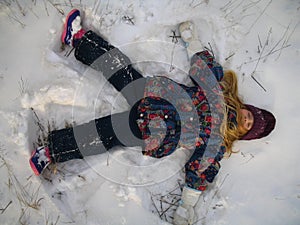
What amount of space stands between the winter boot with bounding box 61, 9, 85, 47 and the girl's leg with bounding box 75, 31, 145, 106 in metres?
0.06

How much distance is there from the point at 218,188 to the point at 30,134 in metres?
1.57

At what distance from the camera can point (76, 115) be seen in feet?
8.33

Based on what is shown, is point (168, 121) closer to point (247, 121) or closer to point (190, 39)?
point (247, 121)

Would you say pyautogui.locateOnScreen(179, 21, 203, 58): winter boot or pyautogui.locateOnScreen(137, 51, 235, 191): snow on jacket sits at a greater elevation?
pyautogui.locateOnScreen(179, 21, 203, 58): winter boot

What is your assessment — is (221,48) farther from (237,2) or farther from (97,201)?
(97,201)

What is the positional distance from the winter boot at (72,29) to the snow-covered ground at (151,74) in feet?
0.36

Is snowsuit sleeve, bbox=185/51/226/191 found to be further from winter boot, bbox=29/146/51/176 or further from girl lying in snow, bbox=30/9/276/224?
winter boot, bbox=29/146/51/176

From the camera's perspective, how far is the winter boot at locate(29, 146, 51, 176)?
2.26m

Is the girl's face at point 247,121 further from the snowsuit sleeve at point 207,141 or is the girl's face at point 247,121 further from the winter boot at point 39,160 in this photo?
the winter boot at point 39,160

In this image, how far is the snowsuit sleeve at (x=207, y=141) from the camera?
2.22m

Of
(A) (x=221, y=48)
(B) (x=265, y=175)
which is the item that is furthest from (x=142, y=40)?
(B) (x=265, y=175)

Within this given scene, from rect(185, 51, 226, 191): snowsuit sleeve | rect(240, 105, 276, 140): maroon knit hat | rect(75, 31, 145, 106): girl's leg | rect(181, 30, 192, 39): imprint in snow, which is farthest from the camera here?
rect(181, 30, 192, 39): imprint in snow

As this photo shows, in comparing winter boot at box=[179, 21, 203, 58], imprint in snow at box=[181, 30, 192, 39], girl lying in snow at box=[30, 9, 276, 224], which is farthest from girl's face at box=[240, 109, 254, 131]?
imprint in snow at box=[181, 30, 192, 39]

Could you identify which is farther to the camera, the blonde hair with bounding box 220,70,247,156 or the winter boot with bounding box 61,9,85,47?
the winter boot with bounding box 61,9,85,47
